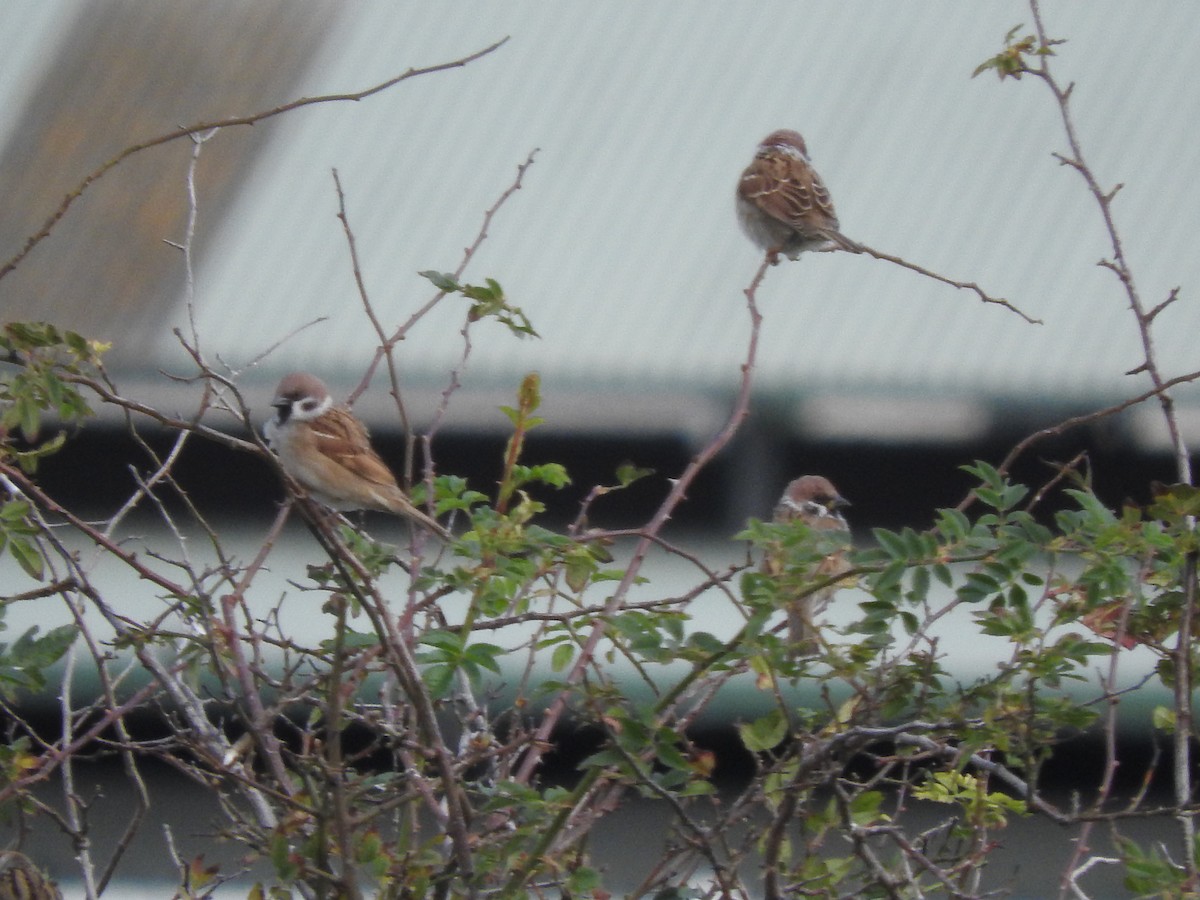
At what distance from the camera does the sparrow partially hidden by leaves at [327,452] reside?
4.21 meters

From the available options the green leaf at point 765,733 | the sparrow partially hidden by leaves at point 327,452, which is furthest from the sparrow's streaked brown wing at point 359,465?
the green leaf at point 765,733

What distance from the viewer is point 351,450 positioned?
13.9 feet

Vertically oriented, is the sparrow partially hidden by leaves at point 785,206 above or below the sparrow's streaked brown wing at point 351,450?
above

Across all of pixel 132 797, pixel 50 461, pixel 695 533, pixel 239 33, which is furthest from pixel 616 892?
pixel 239 33

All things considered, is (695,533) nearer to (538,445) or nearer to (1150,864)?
(538,445)

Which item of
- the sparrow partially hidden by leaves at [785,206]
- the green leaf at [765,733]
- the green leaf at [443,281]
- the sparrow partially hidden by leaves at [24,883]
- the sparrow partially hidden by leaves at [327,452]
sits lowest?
the sparrow partially hidden by leaves at [24,883]

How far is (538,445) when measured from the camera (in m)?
7.48

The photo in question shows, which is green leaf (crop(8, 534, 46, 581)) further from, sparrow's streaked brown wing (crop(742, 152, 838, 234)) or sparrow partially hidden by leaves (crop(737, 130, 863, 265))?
sparrow's streaked brown wing (crop(742, 152, 838, 234))

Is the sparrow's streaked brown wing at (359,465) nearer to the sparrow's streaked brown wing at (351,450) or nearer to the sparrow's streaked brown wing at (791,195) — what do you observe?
the sparrow's streaked brown wing at (351,450)

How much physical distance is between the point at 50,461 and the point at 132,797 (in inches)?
92.2

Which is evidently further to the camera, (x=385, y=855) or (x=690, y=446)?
(x=690, y=446)

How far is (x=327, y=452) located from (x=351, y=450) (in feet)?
0.23

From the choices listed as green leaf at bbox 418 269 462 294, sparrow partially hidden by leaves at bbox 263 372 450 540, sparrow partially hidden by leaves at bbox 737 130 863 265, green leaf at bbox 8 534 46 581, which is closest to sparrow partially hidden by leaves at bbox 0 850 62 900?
green leaf at bbox 8 534 46 581

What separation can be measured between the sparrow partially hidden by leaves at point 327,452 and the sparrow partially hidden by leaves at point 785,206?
1812 mm
